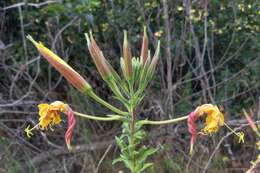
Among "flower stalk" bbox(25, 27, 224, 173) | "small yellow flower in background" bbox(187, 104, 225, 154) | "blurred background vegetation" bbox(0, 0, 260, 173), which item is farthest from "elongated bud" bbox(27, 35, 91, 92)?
"blurred background vegetation" bbox(0, 0, 260, 173)

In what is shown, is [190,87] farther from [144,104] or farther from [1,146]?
[1,146]

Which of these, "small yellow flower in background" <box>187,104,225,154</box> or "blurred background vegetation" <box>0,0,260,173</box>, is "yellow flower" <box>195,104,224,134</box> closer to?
"small yellow flower in background" <box>187,104,225,154</box>

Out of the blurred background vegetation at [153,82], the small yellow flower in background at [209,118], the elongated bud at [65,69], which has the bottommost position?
the blurred background vegetation at [153,82]

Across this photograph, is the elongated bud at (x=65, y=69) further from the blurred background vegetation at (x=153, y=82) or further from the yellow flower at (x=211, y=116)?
the blurred background vegetation at (x=153, y=82)

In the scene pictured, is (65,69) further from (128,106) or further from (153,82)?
(153,82)

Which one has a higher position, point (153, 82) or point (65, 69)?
point (65, 69)

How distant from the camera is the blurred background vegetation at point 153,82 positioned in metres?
3.88

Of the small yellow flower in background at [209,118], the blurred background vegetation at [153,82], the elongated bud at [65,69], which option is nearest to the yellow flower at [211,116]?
the small yellow flower in background at [209,118]

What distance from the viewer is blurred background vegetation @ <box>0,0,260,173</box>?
12.7 feet

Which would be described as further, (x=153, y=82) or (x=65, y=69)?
(x=153, y=82)

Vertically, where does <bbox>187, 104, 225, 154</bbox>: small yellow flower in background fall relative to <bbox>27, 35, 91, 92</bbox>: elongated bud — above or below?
below

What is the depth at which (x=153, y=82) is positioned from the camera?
422cm

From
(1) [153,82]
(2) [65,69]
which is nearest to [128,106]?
(2) [65,69]

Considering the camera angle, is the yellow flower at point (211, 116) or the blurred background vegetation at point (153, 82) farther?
the blurred background vegetation at point (153, 82)
